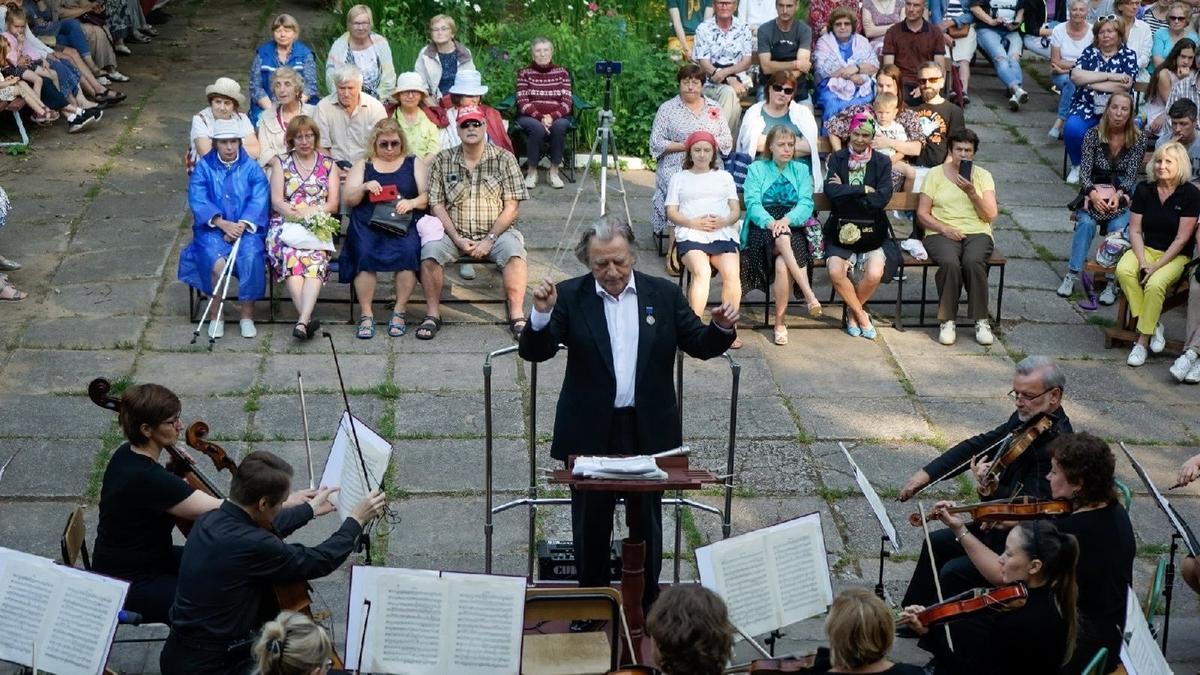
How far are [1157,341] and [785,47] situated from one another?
14.3 ft

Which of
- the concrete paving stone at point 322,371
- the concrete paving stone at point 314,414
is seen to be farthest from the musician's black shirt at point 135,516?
the concrete paving stone at point 322,371

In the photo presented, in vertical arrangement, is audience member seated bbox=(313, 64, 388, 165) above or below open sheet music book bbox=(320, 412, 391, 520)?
below

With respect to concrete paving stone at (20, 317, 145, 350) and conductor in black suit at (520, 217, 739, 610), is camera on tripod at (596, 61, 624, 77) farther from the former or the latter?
conductor in black suit at (520, 217, 739, 610)

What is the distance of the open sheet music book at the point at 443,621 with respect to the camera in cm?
505

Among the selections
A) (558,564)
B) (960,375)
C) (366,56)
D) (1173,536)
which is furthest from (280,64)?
(1173,536)

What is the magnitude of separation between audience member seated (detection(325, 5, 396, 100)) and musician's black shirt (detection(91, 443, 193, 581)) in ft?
21.1

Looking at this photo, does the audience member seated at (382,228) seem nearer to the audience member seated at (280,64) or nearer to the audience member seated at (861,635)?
the audience member seated at (280,64)

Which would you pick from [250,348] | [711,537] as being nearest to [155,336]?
[250,348]

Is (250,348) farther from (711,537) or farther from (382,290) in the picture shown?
(711,537)

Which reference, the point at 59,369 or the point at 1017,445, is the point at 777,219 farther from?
the point at 59,369

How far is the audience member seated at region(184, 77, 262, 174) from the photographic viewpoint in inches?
389

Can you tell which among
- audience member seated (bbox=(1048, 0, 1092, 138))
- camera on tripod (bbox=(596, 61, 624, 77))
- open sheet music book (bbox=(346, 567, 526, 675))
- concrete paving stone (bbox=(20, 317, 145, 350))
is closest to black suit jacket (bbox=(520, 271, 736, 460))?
open sheet music book (bbox=(346, 567, 526, 675))

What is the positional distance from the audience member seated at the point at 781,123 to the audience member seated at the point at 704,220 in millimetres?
979

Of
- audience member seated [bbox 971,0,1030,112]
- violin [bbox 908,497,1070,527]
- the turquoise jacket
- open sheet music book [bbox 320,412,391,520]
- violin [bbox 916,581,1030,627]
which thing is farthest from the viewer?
audience member seated [bbox 971,0,1030,112]
